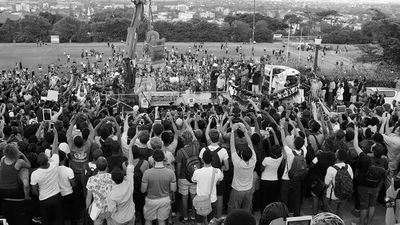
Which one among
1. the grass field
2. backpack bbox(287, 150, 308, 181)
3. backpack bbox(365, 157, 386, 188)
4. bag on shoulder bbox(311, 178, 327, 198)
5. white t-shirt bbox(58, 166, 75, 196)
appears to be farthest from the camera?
the grass field

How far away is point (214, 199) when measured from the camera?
21.1ft

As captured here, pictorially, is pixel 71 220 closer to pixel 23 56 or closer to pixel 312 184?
pixel 312 184

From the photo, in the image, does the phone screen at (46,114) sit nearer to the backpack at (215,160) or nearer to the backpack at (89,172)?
the backpack at (89,172)

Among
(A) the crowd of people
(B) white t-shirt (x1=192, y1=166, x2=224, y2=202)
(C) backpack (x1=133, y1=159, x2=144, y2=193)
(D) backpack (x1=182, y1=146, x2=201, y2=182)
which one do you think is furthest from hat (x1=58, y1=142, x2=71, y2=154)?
(B) white t-shirt (x1=192, y1=166, x2=224, y2=202)

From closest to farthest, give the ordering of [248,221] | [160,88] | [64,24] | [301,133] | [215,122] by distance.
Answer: [248,221] → [301,133] → [215,122] → [160,88] → [64,24]

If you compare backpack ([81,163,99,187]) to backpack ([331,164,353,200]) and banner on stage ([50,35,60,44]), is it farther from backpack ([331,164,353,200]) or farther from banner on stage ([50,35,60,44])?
banner on stage ([50,35,60,44])

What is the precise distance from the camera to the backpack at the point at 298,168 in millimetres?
6707

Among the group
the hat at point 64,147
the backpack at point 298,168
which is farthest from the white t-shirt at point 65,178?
the backpack at point 298,168

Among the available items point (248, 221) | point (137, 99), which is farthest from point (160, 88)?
point (248, 221)

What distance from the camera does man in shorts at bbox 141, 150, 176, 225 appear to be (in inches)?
237

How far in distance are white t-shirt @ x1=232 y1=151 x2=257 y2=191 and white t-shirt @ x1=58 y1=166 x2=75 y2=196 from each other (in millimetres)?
2459

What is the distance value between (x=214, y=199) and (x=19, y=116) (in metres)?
6.18

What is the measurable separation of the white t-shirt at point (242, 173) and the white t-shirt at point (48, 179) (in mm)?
2636

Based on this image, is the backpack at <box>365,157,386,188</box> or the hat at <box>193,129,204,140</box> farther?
the hat at <box>193,129,204,140</box>
